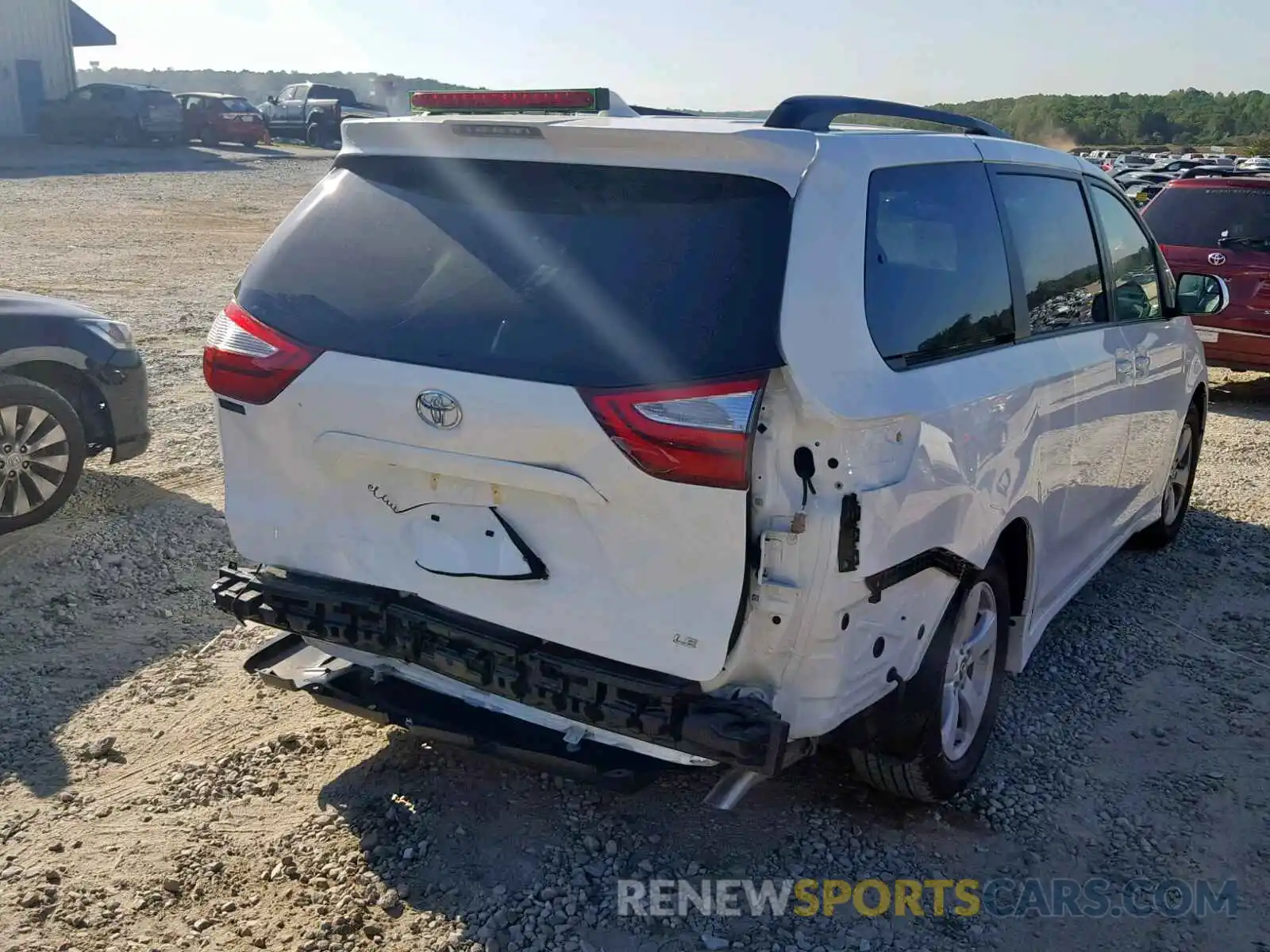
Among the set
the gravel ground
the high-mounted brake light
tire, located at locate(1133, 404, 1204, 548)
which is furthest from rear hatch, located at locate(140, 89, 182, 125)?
the high-mounted brake light

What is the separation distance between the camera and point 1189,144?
51844 millimetres

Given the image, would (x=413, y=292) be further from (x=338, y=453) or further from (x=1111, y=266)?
(x=1111, y=266)

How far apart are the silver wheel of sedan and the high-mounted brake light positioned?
5.98ft

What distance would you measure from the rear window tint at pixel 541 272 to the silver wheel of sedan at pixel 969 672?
135 cm

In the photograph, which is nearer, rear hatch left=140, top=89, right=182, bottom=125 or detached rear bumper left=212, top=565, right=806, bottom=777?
detached rear bumper left=212, top=565, right=806, bottom=777

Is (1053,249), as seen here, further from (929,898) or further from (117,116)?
(117,116)

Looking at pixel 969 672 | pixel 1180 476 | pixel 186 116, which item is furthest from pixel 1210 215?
pixel 186 116

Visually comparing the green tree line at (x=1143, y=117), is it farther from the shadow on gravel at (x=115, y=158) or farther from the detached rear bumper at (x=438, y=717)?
the detached rear bumper at (x=438, y=717)

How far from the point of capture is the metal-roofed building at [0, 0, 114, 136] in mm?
33469

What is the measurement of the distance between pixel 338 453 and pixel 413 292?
48 centimetres

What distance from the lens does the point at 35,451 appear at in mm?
5656

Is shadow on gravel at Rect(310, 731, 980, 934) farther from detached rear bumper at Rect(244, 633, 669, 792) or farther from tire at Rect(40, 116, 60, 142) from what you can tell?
tire at Rect(40, 116, 60, 142)

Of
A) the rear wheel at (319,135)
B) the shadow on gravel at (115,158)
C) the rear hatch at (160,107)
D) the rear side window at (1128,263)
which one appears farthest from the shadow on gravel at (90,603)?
the rear wheel at (319,135)

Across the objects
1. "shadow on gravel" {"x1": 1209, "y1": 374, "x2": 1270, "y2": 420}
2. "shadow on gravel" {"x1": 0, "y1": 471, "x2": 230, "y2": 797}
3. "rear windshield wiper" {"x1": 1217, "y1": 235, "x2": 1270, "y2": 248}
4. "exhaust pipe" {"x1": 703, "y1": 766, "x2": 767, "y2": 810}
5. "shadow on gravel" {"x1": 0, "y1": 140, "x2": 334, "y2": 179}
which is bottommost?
"shadow on gravel" {"x1": 1209, "y1": 374, "x2": 1270, "y2": 420}
